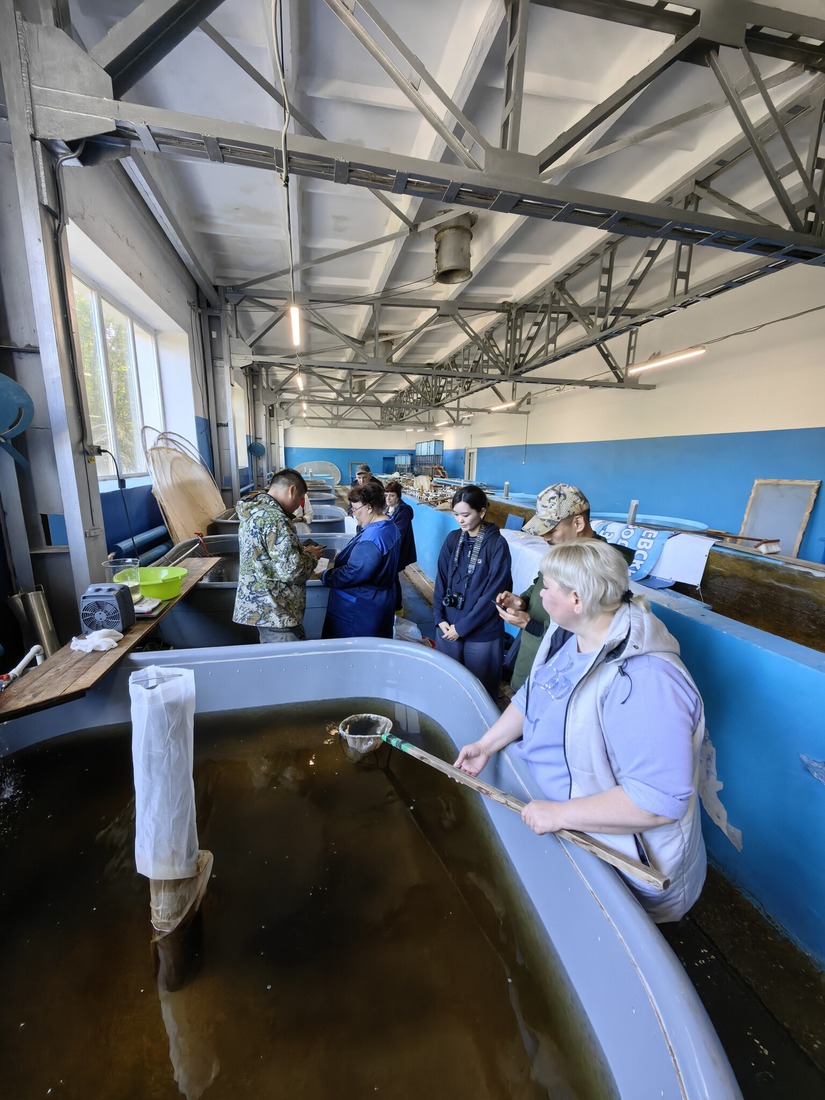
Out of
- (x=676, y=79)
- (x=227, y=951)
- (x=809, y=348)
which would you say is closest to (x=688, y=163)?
(x=676, y=79)

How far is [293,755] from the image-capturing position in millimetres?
Result: 1785

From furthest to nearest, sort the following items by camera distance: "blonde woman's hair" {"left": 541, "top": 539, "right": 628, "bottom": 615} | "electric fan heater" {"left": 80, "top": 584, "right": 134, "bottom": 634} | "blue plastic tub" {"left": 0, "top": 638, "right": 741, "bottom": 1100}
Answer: "electric fan heater" {"left": 80, "top": 584, "right": 134, "bottom": 634}
"blonde woman's hair" {"left": 541, "top": 539, "right": 628, "bottom": 615}
"blue plastic tub" {"left": 0, "top": 638, "right": 741, "bottom": 1100}

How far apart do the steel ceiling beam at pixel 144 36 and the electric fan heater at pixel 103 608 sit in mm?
2211

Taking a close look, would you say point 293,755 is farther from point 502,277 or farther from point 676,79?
point 502,277

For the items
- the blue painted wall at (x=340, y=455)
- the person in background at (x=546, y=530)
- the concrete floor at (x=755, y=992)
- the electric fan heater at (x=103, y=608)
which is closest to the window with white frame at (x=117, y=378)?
the electric fan heater at (x=103, y=608)

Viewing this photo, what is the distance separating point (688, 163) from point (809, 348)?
2.76 m

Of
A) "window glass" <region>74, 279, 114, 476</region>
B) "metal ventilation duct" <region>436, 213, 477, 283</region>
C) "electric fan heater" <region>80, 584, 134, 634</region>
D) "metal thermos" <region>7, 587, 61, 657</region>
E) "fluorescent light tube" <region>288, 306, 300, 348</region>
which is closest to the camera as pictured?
"electric fan heater" <region>80, 584, 134, 634</region>

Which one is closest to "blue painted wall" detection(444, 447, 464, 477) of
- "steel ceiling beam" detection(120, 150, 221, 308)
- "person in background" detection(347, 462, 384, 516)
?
"person in background" detection(347, 462, 384, 516)

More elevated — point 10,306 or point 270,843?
point 10,306

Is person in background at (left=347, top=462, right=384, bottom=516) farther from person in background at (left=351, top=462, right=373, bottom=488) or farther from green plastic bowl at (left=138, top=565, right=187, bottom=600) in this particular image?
green plastic bowl at (left=138, top=565, right=187, bottom=600)

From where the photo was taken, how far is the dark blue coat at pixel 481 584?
7.47ft

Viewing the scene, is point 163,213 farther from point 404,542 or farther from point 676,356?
point 676,356

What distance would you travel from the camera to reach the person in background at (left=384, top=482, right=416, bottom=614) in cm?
284

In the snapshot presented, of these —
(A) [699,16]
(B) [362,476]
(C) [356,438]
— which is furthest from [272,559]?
(C) [356,438]
